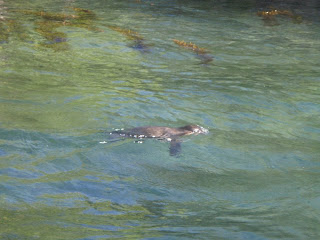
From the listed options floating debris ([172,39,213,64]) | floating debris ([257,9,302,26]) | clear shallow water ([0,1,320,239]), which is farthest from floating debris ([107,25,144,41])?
floating debris ([257,9,302,26])

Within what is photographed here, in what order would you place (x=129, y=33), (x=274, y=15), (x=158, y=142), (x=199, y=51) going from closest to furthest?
(x=158, y=142), (x=199, y=51), (x=129, y=33), (x=274, y=15)

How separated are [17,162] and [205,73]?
6273 millimetres

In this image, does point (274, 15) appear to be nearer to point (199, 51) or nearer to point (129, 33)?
point (129, 33)

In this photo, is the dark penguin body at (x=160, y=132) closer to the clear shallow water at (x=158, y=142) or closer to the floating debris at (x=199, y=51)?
the clear shallow water at (x=158, y=142)

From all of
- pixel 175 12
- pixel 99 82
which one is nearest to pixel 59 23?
pixel 175 12

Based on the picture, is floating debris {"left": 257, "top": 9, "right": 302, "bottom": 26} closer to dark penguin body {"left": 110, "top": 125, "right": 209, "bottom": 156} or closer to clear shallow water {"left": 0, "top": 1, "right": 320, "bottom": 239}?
clear shallow water {"left": 0, "top": 1, "right": 320, "bottom": 239}

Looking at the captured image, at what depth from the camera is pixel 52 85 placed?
11.7 metres

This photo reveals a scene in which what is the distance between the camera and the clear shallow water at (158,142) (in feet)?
21.1

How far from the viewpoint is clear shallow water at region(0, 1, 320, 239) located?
21.1ft

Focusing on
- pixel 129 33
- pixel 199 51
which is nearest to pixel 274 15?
pixel 129 33

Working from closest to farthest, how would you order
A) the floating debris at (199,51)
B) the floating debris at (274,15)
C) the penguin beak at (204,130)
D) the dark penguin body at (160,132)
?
1. the dark penguin body at (160,132)
2. the penguin beak at (204,130)
3. the floating debris at (199,51)
4. the floating debris at (274,15)

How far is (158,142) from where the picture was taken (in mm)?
8836

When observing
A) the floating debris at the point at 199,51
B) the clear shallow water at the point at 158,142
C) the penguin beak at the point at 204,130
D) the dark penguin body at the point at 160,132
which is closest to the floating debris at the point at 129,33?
the clear shallow water at the point at 158,142

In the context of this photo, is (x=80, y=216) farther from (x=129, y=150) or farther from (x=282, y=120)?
(x=282, y=120)
